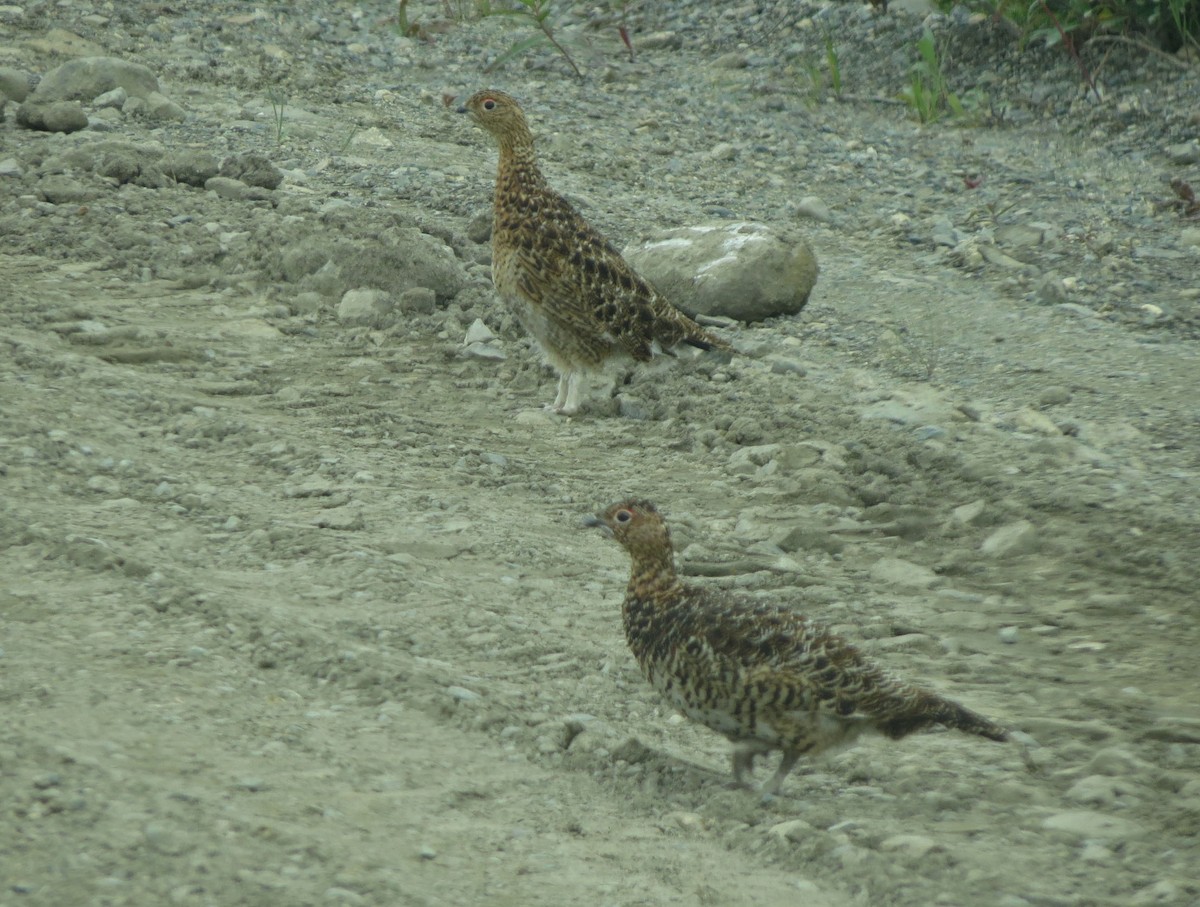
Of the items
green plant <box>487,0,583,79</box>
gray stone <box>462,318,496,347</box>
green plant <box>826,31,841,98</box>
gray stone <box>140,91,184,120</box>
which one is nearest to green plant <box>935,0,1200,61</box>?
green plant <box>826,31,841,98</box>

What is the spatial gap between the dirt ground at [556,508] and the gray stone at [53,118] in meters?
0.11

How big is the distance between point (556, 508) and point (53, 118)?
526 centimetres

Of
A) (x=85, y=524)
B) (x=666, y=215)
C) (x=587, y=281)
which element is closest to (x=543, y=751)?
(x=85, y=524)

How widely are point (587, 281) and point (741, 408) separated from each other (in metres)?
0.90

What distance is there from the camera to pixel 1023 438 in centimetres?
634

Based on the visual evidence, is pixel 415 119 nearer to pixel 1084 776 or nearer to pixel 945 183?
pixel 945 183

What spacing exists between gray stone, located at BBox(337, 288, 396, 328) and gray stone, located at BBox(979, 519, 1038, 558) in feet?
10.9

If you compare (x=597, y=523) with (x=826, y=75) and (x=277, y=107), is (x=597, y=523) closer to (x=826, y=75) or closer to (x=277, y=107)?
(x=277, y=107)

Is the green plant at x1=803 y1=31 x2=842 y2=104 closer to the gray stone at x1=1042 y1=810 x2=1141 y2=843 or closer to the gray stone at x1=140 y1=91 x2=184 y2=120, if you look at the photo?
the gray stone at x1=140 y1=91 x2=184 y2=120

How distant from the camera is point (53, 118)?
9406mm

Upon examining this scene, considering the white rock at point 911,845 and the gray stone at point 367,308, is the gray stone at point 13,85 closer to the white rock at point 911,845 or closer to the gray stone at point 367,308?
the gray stone at point 367,308

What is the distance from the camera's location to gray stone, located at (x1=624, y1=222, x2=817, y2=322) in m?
7.75

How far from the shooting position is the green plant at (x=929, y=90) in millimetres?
11141

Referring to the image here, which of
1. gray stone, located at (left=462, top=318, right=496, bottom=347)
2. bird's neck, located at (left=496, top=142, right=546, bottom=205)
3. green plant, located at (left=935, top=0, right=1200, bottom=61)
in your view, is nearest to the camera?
bird's neck, located at (left=496, top=142, right=546, bottom=205)
